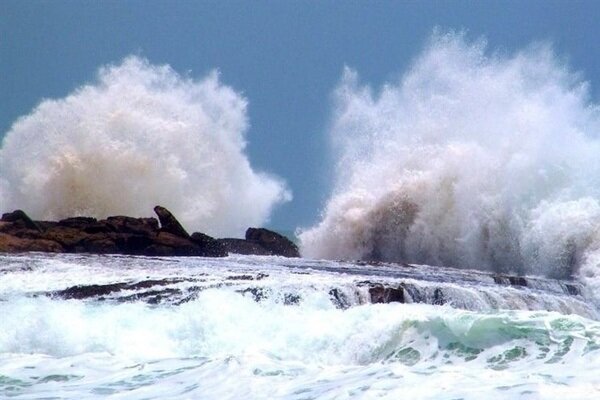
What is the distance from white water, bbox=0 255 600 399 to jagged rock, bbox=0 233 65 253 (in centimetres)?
559

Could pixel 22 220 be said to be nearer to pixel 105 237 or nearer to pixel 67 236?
pixel 67 236

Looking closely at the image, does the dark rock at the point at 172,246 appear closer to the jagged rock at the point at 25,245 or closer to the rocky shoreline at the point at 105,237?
the rocky shoreline at the point at 105,237

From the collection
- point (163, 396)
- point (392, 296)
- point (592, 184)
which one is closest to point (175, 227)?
point (392, 296)

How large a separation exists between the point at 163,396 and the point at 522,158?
1632 centimetres

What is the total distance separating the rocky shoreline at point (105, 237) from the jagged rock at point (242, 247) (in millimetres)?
3337

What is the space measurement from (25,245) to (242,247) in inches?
298

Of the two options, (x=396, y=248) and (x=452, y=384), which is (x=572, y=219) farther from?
(x=452, y=384)

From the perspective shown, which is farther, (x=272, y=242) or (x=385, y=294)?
(x=272, y=242)

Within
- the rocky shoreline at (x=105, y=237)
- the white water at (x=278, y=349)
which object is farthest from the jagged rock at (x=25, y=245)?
the white water at (x=278, y=349)

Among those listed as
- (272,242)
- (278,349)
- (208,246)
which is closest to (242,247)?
(272,242)

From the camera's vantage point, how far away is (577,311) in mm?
10430

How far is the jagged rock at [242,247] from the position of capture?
68.7 feet

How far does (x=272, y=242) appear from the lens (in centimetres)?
2200

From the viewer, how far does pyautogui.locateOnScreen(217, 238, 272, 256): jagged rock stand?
20.9 m
